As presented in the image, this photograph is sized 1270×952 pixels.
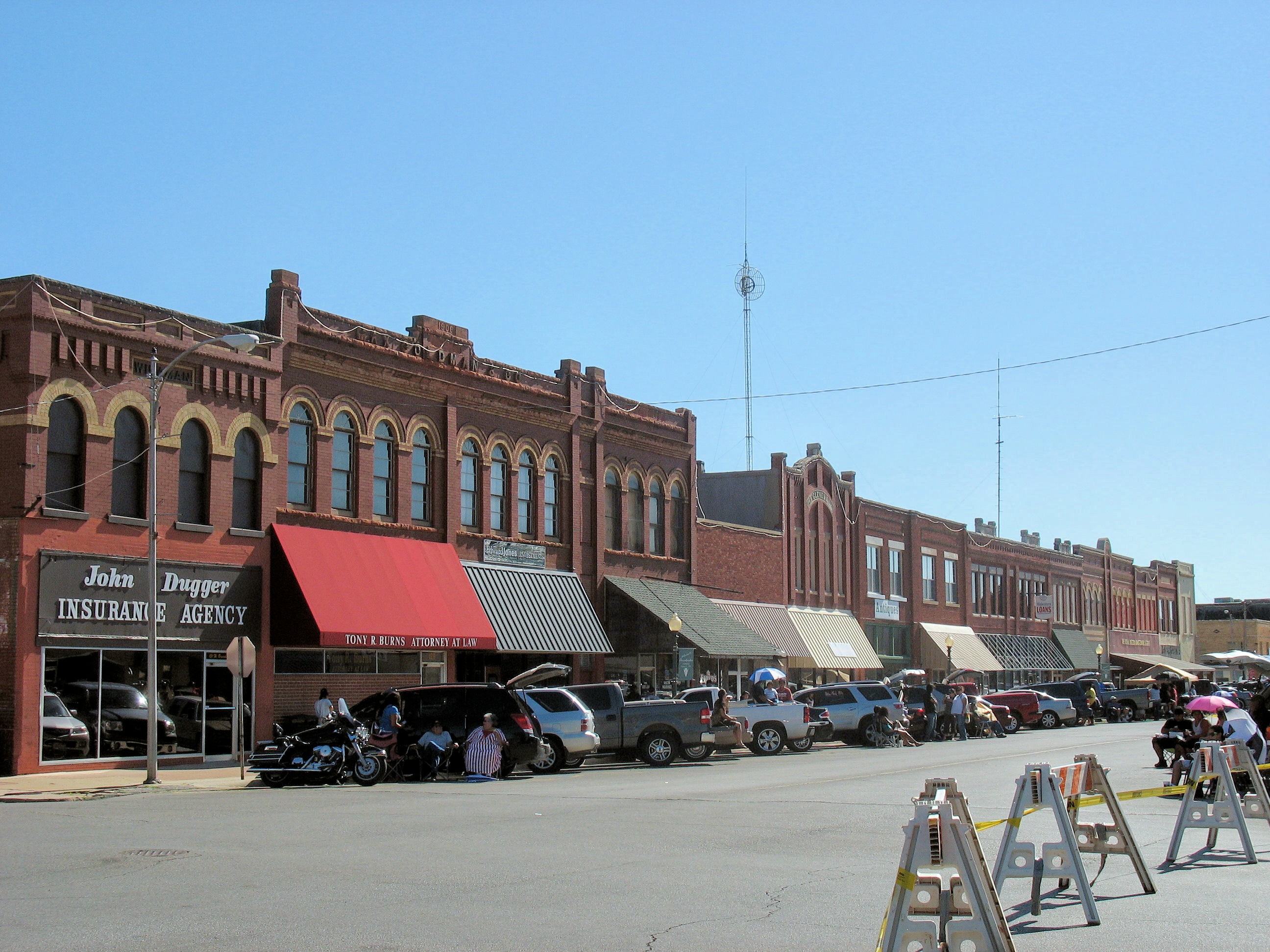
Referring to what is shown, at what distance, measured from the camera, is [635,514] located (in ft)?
139

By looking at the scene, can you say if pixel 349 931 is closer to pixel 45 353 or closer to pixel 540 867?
pixel 540 867

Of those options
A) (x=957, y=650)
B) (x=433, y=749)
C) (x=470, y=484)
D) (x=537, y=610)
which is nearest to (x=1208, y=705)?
(x=433, y=749)

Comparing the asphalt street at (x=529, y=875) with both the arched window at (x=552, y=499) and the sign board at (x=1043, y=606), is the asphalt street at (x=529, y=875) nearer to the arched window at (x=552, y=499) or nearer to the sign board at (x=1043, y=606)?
the arched window at (x=552, y=499)

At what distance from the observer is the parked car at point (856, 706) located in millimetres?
36781

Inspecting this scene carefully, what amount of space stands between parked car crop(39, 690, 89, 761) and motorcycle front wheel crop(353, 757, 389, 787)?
5.72 m

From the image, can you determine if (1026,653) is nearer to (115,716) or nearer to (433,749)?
(433,749)

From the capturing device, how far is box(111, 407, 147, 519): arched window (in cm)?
2659

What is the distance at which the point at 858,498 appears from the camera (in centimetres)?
5734

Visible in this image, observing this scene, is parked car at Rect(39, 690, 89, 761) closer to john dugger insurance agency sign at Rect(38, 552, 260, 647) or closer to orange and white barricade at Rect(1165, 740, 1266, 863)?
john dugger insurance agency sign at Rect(38, 552, 260, 647)

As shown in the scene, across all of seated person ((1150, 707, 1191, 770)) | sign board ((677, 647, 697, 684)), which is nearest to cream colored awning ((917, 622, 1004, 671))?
A: sign board ((677, 647, 697, 684))

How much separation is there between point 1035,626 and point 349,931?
68217 mm

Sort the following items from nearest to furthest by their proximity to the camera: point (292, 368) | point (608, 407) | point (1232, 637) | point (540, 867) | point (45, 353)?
point (540, 867)
point (45, 353)
point (292, 368)
point (608, 407)
point (1232, 637)

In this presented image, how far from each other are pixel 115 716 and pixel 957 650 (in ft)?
142

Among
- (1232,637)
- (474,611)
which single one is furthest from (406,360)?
(1232,637)
